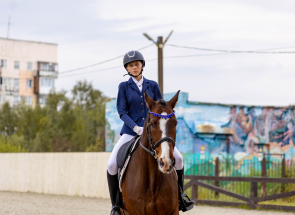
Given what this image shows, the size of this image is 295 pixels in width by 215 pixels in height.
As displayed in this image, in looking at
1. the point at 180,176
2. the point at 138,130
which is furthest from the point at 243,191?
the point at 138,130

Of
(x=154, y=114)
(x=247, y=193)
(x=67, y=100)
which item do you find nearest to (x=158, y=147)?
(x=154, y=114)

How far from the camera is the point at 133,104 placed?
6152 millimetres

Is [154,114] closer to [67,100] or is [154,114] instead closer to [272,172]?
[272,172]

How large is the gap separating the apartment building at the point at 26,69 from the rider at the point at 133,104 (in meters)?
58.2

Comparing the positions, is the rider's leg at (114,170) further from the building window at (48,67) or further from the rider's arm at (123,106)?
the building window at (48,67)

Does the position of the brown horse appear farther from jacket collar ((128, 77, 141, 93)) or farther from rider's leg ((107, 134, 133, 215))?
jacket collar ((128, 77, 141, 93))

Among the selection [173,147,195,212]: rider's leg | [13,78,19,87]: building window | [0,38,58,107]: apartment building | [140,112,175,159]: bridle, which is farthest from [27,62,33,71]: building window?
[140,112,175,159]: bridle

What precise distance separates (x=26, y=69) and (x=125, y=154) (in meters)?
61.8

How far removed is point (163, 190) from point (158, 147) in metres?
0.86

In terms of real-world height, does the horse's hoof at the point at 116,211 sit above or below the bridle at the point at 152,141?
below

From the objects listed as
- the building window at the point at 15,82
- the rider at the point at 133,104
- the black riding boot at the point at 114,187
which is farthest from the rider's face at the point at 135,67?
the building window at the point at 15,82

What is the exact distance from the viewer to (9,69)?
6369cm

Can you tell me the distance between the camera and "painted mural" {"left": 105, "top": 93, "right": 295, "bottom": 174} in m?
27.0

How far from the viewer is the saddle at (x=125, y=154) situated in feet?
19.5
